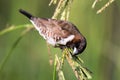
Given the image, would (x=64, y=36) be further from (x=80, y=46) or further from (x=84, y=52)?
(x=84, y=52)

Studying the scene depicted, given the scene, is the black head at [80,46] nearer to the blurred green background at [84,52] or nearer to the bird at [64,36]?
the bird at [64,36]

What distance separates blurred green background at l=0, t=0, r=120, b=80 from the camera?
3314 millimetres

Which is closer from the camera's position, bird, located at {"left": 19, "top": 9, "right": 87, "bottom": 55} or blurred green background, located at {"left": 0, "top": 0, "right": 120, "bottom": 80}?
bird, located at {"left": 19, "top": 9, "right": 87, "bottom": 55}

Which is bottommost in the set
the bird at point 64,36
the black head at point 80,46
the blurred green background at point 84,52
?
the black head at point 80,46

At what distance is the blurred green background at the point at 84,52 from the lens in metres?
3.31

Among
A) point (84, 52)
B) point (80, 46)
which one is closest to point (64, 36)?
point (80, 46)

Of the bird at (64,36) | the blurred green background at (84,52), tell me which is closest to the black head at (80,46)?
the bird at (64,36)

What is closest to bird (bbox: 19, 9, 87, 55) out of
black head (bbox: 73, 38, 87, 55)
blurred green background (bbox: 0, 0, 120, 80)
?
black head (bbox: 73, 38, 87, 55)

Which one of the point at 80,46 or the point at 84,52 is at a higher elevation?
the point at 84,52

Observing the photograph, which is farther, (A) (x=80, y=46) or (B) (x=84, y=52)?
(B) (x=84, y=52)

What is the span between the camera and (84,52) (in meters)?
3.63

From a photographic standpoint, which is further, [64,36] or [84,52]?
[84,52]

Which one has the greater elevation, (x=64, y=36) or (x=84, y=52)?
(x=84, y=52)

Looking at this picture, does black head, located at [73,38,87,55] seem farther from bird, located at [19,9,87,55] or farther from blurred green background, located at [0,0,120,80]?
blurred green background, located at [0,0,120,80]
